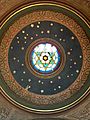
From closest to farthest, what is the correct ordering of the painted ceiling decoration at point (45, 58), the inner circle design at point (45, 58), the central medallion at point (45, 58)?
the painted ceiling decoration at point (45, 58)
the central medallion at point (45, 58)
the inner circle design at point (45, 58)

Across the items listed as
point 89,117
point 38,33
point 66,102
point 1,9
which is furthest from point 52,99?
point 1,9

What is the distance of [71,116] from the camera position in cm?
983

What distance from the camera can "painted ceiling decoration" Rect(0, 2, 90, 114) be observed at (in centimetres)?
977

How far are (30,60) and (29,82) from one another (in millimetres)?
704

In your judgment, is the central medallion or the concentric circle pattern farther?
the central medallion

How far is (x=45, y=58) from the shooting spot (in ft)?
34.7

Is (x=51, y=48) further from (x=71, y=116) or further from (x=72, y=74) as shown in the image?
(x=71, y=116)

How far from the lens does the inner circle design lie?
10491 millimetres

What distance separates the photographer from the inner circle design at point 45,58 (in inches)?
413

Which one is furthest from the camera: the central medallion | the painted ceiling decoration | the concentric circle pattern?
the central medallion

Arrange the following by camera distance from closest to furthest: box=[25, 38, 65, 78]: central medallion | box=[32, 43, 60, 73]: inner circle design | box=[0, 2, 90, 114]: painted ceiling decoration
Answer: box=[0, 2, 90, 114]: painted ceiling decoration → box=[25, 38, 65, 78]: central medallion → box=[32, 43, 60, 73]: inner circle design

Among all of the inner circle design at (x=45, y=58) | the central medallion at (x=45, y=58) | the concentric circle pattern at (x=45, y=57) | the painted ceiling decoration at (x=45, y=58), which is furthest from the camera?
the inner circle design at (x=45, y=58)

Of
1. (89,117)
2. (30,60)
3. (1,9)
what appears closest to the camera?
(1,9)

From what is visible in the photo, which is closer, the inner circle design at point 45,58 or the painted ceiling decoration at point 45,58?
the painted ceiling decoration at point 45,58
